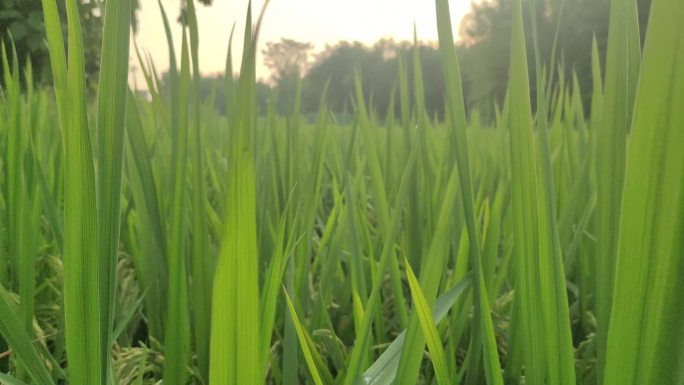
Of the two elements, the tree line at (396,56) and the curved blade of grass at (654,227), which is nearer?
the curved blade of grass at (654,227)

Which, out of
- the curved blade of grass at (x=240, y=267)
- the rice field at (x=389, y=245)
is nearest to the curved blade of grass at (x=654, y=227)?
the rice field at (x=389, y=245)

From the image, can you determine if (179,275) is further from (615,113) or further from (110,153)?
(615,113)

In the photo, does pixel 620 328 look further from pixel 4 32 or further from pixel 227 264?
pixel 4 32

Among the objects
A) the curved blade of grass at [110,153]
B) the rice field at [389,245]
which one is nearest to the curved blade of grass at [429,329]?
the rice field at [389,245]

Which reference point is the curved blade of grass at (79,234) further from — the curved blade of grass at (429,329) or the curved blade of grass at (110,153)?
the curved blade of grass at (429,329)

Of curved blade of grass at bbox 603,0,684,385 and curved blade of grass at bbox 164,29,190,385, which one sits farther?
curved blade of grass at bbox 164,29,190,385

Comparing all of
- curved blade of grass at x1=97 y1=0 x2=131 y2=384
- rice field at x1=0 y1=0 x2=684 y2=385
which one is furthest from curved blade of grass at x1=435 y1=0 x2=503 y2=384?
curved blade of grass at x1=97 y1=0 x2=131 y2=384

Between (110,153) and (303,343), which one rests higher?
(110,153)

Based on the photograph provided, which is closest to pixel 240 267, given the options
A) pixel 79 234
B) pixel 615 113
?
pixel 79 234

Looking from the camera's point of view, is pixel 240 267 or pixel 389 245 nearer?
pixel 240 267

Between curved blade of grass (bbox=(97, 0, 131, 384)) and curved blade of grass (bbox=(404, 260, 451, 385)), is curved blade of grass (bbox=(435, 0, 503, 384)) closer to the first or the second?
curved blade of grass (bbox=(404, 260, 451, 385))

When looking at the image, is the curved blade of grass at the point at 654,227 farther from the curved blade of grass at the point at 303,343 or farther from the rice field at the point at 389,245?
the curved blade of grass at the point at 303,343

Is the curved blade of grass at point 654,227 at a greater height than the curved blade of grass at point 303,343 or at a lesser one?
greater

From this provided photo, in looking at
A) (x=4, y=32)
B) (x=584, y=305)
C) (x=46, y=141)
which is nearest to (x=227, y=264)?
(x=584, y=305)
